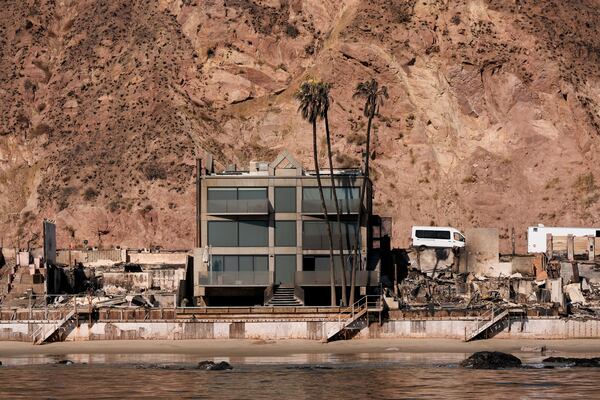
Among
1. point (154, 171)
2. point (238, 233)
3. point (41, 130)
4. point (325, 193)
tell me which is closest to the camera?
point (238, 233)

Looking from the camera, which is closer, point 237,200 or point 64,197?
point 237,200

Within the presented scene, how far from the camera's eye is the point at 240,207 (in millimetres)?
85562

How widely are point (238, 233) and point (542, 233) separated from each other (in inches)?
1031

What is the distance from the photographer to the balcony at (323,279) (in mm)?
84062

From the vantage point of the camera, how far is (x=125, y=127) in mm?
126500

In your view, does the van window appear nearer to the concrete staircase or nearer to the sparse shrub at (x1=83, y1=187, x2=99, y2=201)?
the concrete staircase

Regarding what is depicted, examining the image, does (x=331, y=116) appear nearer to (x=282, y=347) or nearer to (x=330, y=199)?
(x=330, y=199)

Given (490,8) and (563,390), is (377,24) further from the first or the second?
(563,390)

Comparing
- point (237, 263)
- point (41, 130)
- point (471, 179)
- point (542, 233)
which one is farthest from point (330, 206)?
point (41, 130)

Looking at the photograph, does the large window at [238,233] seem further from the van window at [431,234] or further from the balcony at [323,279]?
the van window at [431,234]

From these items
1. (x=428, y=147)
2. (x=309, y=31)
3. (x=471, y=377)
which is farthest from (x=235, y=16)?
(x=471, y=377)

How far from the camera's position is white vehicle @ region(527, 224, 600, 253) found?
105m

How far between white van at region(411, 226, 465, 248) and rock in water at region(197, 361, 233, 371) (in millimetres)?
32978

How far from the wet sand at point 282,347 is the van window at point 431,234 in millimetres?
24256
